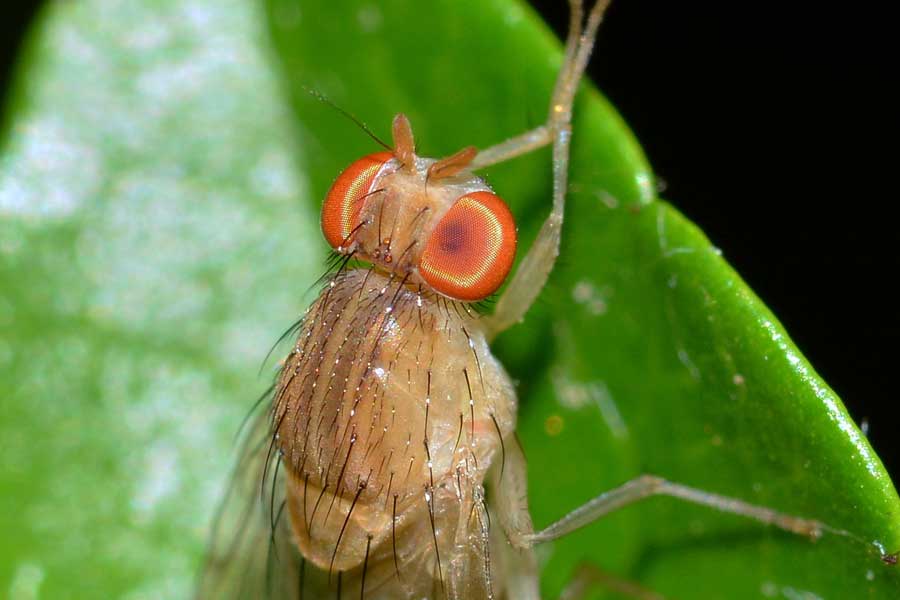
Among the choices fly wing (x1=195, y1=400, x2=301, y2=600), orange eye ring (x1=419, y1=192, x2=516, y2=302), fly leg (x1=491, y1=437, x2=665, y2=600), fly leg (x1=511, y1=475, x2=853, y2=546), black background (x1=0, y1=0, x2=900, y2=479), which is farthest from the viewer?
black background (x1=0, y1=0, x2=900, y2=479)

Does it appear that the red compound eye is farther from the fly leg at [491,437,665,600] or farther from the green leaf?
the fly leg at [491,437,665,600]

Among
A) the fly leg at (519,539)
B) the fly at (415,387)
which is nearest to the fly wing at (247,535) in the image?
the fly at (415,387)

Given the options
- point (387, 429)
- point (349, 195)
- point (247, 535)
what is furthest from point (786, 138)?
point (247, 535)

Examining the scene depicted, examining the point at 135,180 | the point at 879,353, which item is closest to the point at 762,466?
the point at 879,353

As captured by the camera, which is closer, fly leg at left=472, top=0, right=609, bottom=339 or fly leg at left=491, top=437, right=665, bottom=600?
fly leg at left=472, top=0, right=609, bottom=339

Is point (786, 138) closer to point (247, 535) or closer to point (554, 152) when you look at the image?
point (554, 152)

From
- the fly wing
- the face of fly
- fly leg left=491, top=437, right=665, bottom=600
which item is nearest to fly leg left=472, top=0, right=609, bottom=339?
the face of fly

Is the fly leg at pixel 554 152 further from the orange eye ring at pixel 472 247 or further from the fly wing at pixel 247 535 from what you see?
the fly wing at pixel 247 535
